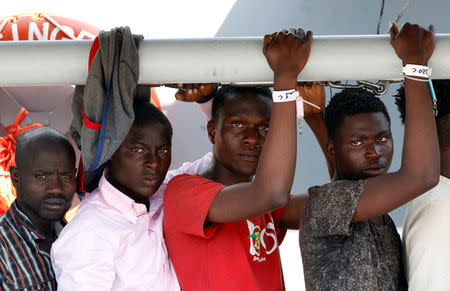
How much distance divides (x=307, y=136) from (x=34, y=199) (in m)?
1.94

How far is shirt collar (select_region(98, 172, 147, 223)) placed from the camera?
1493 mm

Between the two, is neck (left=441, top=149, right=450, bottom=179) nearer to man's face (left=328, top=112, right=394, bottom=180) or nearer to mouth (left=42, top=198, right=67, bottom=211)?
man's face (left=328, top=112, right=394, bottom=180)

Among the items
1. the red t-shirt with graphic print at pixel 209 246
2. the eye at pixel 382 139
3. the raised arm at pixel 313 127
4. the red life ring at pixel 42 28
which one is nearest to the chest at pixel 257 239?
the red t-shirt with graphic print at pixel 209 246

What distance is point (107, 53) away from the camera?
1.24 meters

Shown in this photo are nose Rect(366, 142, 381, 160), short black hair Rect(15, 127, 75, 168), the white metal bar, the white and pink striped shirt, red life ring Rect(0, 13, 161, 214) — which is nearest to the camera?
the white metal bar

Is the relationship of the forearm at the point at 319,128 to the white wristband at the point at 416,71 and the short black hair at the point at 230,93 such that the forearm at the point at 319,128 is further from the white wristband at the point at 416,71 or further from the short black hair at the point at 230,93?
the white wristband at the point at 416,71

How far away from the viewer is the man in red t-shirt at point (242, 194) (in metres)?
1.25

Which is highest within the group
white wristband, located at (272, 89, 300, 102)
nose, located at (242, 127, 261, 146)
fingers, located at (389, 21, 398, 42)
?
fingers, located at (389, 21, 398, 42)

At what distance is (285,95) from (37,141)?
2.51 ft

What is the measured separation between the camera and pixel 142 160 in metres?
1.53

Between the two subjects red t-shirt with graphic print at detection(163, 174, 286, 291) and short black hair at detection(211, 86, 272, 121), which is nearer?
red t-shirt with graphic print at detection(163, 174, 286, 291)

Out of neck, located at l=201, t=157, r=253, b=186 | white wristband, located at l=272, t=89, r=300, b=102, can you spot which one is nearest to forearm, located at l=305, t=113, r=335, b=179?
neck, located at l=201, t=157, r=253, b=186

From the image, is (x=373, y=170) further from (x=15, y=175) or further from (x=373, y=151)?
(x=15, y=175)

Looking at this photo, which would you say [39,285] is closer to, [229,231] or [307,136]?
[229,231]
